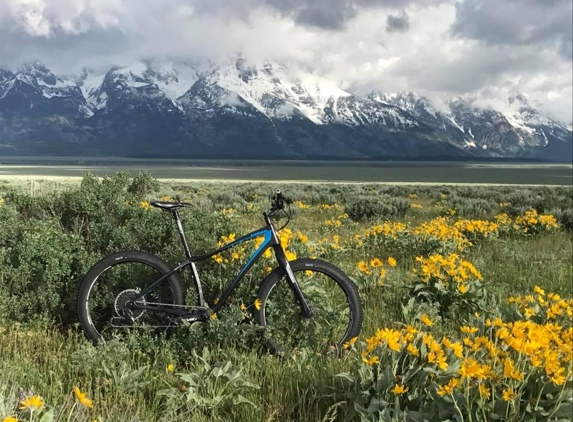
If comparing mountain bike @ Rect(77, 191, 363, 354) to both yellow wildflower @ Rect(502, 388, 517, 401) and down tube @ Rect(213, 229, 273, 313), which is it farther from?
yellow wildflower @ Rect(502, 388, 517, 401)

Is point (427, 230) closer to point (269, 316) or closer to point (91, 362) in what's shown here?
point (269, 316)

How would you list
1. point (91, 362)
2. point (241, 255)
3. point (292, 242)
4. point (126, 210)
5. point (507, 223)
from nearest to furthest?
point (91, 362), point (241, 255), point (292, 242), point (126, 210), point (507, 223)

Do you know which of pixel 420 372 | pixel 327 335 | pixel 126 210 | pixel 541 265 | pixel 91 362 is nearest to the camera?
pixel 420 372

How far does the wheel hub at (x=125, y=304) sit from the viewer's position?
4312 millimetres

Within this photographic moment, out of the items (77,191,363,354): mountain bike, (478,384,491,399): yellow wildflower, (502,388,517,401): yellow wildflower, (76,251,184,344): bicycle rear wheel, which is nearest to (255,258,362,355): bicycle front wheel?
(77,191,363,354): mountain bike

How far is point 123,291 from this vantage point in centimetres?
439

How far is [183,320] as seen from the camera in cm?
412

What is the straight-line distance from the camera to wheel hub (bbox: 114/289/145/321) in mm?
4312

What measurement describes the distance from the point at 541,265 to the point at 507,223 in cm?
440

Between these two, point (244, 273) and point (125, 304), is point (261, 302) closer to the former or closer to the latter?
point (244, 273)

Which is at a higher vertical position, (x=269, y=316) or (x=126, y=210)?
(x=126, y=210)

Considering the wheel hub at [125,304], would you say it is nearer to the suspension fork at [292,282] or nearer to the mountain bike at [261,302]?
the mountain bike at [261,302]

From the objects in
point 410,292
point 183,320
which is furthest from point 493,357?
point 410,292

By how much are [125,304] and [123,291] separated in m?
0.13
